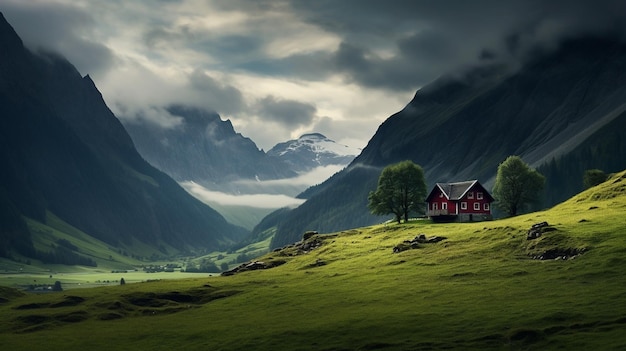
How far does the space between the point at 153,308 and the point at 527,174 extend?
109 m

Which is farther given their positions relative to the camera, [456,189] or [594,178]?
[594,178]

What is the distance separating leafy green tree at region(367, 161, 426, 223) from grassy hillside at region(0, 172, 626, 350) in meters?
30.9

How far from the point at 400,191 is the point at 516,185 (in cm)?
3167

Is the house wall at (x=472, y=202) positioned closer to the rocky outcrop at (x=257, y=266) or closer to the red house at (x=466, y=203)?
the red house at (x=466, y=203)

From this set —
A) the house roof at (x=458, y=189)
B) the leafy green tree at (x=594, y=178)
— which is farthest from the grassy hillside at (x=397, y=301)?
the leafy green tree at (x=594, y=178)

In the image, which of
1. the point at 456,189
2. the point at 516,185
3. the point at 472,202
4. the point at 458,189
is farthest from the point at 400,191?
the point at 516,185

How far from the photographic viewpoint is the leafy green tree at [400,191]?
188 m

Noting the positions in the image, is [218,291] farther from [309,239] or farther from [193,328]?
[309,239]

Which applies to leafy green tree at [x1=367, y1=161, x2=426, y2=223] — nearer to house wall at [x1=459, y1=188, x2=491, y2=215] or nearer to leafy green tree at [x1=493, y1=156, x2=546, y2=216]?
house wall at [x1=459, y1=188, x2=491, y2=215]

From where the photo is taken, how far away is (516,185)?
184 meters

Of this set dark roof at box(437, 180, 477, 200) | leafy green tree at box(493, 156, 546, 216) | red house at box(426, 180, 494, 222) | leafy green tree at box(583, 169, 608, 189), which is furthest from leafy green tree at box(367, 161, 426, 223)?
leafy green tree at box(583, 169, 608, 189)

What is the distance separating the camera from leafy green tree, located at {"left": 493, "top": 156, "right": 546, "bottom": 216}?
183 m

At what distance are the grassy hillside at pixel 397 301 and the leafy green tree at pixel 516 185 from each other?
82.7ft

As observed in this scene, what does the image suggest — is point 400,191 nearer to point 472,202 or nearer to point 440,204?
point 440,204
